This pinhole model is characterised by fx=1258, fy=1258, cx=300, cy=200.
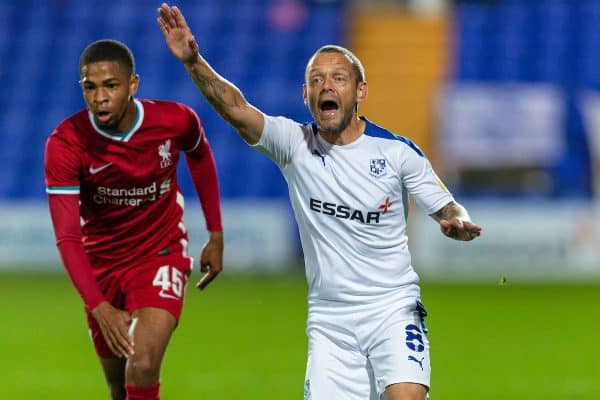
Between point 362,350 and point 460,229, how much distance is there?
73cm

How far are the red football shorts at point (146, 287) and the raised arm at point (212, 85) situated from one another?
1.05m

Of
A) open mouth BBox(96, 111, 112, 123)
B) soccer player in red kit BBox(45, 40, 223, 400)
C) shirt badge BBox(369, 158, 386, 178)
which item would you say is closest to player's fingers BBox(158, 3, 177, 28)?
soccer player in red kit BBox(45, 40, 223, 400)

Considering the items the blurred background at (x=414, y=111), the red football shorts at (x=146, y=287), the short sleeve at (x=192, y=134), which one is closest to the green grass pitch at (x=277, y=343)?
the blurred background at (x=414, y=111)

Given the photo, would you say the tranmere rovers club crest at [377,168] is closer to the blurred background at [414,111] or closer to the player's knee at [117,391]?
the player's knee at [117,391]

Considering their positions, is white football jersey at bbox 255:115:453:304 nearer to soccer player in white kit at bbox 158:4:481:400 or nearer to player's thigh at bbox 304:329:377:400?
soccer player in white kit at bbox 158:4:481:400

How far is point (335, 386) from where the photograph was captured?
557 centimetres

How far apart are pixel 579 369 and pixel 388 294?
15.6ft

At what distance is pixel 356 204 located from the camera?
5.69 metres

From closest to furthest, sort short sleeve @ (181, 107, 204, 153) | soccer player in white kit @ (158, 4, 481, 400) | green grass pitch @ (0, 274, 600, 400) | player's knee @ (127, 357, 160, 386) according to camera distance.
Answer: soccer player in white kit @ (158, 4, 481, 400), player's knee @ (127, 357, 160, 386), short sleeve @ (181, 107, 204, 153), green grass pitch @ (0, 274, 600, 400)

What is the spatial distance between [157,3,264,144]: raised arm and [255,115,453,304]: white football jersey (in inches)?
2.8

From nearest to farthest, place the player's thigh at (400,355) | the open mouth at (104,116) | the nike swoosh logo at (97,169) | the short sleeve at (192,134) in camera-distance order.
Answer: the player's thigh at (400,355) < the open mouth at (104,116) < the nike swoosh logo at (97,169) < the short sleeve at (192,134)

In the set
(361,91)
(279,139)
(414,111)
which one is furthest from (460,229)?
(414,111)

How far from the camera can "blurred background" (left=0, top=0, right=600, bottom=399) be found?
17.7 meters

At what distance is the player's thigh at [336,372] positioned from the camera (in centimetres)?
557
